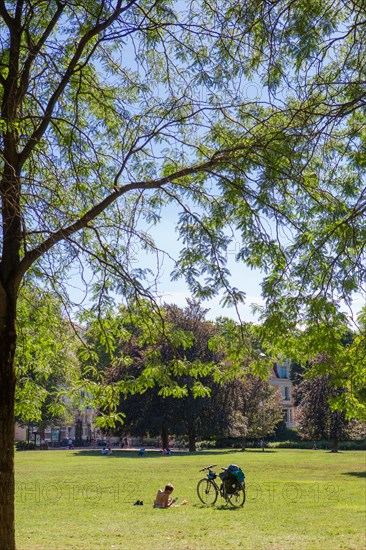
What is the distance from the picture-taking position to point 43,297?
11016 mm

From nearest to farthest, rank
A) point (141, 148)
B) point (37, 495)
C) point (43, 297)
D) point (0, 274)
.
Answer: point (0, 274) → point (141, 148) → point (43, 297) → point (37, 495)

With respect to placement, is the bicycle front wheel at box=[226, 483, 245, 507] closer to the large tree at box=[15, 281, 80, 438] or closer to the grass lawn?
the grass lawn

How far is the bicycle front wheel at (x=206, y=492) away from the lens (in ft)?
56.8

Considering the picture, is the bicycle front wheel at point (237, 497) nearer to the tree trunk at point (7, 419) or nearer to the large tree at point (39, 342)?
the large tree at point (39, 342)

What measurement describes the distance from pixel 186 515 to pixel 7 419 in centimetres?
845

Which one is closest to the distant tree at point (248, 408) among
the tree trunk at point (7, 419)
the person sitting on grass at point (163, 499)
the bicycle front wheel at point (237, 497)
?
the bicycle front wheel at point (237, 497)

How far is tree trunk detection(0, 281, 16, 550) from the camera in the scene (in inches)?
305

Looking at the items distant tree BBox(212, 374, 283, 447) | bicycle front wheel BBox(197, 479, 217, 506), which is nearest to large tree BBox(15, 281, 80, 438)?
bicycle front wheel BBox(197, 479, 217, 506)

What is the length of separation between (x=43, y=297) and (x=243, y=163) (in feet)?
13.6

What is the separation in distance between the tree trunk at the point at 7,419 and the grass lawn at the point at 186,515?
3600 millimetres

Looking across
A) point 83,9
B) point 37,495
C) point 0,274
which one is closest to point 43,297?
point 0,274

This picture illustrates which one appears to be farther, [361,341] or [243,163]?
[361,341]

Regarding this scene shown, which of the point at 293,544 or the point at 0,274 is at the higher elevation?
the point at 0,274

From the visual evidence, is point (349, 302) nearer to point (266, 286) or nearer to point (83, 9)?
point (266, 286)
